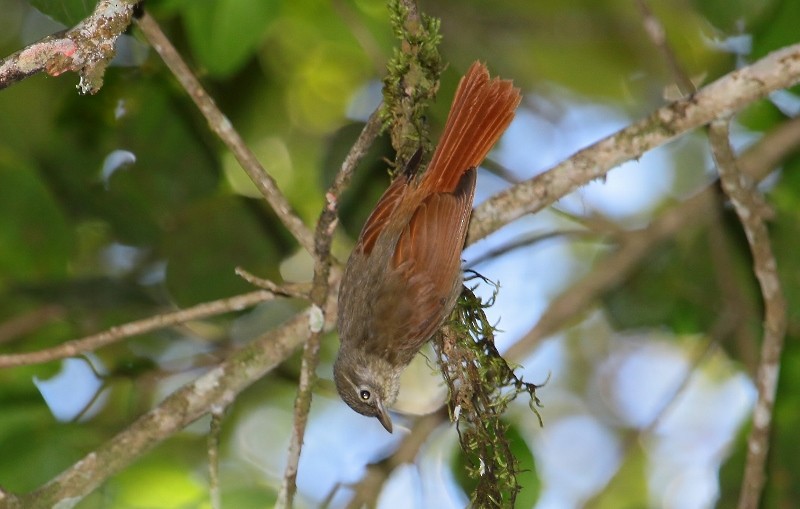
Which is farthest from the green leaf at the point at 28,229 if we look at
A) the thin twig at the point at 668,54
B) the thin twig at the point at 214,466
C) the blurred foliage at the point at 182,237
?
the thin twig at the point at 668,54

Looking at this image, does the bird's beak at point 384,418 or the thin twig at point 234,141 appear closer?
the thin twig at point 234,141

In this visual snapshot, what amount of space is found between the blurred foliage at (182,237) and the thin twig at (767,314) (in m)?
0.35

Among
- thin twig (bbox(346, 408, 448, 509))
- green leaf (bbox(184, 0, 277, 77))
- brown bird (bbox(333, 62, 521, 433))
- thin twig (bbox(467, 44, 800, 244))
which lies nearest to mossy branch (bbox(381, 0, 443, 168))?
brown bird (bbox(333, 62, 521, 433))

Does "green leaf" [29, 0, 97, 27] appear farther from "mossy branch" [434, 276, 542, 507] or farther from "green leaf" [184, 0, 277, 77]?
"mossy branch" [434, 276, 542, 507]

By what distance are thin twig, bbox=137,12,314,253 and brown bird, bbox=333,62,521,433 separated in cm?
52

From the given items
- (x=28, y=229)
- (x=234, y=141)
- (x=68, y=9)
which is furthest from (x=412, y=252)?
(x=28, y=229)

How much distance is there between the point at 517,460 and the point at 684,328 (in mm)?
1834

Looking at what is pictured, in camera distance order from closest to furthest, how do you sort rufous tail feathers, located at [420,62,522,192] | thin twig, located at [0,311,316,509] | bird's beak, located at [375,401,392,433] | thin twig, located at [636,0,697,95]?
thin twig, located at [0,311,316,509] < thin twig, located at [636,0,697,95] < rufous tail feathers, located at [420,62,522,192] < bird's beak, located at [375,401,392,433]

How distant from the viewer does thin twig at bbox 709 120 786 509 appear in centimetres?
372

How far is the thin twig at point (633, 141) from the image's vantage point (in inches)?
137

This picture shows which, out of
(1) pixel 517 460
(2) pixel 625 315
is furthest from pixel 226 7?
(2) pixel 625 315

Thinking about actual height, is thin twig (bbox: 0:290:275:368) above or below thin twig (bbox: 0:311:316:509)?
above

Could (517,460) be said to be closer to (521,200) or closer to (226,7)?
(521,200)

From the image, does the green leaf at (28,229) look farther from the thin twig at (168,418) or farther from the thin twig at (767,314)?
the thin twig at (767,314)
